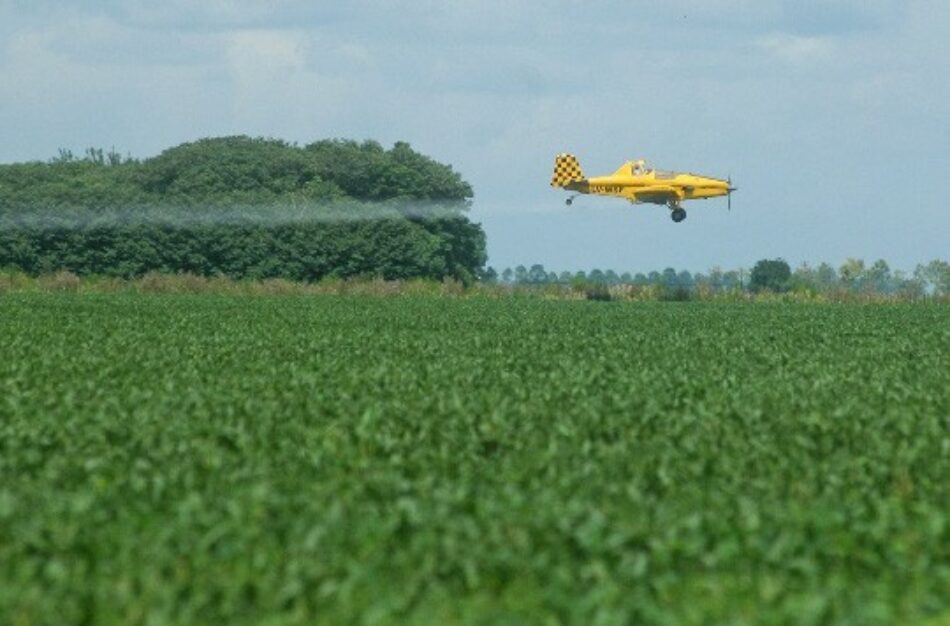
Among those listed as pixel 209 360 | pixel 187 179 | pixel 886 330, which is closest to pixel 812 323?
pixel 886 330

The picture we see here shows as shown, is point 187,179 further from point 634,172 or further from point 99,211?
point 634,172

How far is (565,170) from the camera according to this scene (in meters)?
93.1

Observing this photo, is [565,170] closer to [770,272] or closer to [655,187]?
[655,187]

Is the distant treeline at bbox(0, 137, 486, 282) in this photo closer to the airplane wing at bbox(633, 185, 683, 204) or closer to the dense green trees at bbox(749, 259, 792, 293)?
the airplane wing at bbox(633, 185, 683, 204)

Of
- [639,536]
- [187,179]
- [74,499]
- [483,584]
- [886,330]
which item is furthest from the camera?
[187,179]

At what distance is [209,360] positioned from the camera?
98.5 ft

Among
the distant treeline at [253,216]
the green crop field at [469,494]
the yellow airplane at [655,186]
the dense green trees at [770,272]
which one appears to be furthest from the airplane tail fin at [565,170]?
the dense green trees at [770,272]

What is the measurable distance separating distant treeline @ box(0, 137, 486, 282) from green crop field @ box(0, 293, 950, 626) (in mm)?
86146

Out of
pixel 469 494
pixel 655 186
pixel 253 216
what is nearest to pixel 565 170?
pixel 655 186

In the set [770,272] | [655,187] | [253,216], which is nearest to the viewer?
[655,187]

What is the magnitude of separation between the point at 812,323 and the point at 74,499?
133 ft

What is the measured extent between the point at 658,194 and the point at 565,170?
22.6ft

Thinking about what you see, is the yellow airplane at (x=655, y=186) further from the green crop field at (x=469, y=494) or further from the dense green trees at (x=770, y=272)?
the dense green trees at (x=770, y=272)

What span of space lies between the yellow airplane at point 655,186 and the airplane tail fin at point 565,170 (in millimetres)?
2779
